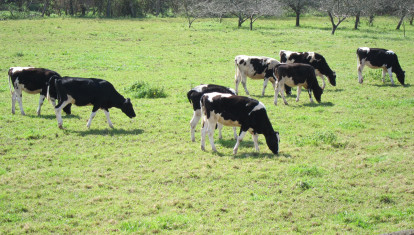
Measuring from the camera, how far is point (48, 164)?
1179 cm

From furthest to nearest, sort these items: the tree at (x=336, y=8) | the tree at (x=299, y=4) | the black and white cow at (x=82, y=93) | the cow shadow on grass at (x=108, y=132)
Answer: the tree at (x=299, y=4), the tree at (x=336, y=8), the black and white cow at (x=82, y=93), the cow shadow on grass at (x=108, y=132)

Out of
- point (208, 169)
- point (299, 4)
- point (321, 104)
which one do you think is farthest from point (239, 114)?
point (299, 4)

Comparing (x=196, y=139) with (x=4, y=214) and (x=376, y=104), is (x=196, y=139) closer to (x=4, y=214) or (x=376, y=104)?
(x=4, y=214)

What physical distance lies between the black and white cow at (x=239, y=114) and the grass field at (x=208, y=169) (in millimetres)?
579

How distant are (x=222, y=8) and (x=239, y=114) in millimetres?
40762

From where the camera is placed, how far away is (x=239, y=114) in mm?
12250

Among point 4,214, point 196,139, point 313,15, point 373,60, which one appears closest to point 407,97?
point 373,60

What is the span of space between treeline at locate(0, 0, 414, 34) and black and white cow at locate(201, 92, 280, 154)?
111ft

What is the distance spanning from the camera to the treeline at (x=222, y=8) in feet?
155

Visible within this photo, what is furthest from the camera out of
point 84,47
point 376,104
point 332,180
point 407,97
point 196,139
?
point 84,47

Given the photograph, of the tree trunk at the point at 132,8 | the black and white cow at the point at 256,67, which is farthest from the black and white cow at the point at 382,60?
the tree trunk at the point at 132,8

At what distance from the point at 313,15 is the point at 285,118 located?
56224mm

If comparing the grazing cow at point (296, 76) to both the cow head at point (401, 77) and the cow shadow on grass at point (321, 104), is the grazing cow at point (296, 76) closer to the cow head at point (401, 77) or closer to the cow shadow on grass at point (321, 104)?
the cow shadow on grass at point (321, 104)

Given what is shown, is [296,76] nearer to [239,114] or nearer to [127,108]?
[239,114]
